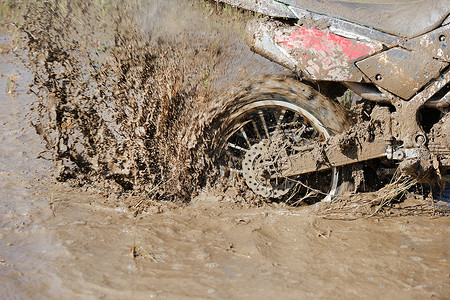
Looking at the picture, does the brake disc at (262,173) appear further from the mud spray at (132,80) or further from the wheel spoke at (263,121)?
the mud spray at (132,80)

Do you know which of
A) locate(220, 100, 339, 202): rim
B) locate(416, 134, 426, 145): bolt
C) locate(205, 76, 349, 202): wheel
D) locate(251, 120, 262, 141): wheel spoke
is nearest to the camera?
locate(416, 134, 426, 145): bolt

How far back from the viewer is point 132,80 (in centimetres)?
330

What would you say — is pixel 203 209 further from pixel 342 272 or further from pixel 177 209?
pixel 342 272

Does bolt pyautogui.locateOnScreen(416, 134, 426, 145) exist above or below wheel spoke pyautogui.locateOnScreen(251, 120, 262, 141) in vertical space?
below

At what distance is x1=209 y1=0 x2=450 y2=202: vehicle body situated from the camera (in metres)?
2.47

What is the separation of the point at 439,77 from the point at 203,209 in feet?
6.19

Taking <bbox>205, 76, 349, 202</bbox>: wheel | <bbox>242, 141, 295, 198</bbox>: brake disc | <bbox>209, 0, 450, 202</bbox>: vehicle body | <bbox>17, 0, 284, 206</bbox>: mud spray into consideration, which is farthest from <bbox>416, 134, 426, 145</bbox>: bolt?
<bbox>17, 0, 284, 206</bbox>: mud spray

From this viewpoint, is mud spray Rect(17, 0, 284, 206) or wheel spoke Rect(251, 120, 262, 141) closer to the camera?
wheel spoke Rect(251, 120, 262, 141)

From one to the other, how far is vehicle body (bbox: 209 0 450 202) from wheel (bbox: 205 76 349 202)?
0.02 meters

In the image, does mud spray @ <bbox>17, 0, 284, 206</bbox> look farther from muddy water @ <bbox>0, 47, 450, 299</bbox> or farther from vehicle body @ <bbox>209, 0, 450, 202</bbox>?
vehicle body @ <bbox>209, 0, 450, 202</bbox>

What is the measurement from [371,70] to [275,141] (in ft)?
2.78

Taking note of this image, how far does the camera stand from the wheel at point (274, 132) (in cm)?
283

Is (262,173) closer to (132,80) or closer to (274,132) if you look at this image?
(274,132)

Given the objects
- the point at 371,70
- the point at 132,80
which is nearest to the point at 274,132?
the point at 371,70
